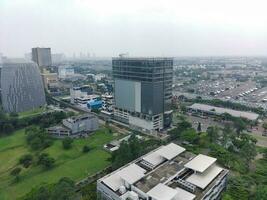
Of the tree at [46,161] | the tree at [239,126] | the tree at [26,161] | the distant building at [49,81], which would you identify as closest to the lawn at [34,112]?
the distant building at [49,81]

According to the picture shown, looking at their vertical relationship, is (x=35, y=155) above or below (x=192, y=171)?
below

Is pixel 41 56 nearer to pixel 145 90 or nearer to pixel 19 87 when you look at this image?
pixel 19 87

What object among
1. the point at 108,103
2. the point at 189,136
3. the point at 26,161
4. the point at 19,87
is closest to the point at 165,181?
the point at 189,136

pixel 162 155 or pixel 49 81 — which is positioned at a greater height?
pixel 49 81

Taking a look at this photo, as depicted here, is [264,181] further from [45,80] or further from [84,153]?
[45,80]

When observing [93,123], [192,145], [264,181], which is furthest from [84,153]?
[264,181]

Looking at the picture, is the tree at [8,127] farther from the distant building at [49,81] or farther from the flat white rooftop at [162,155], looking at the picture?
the distant building at [49,81]
